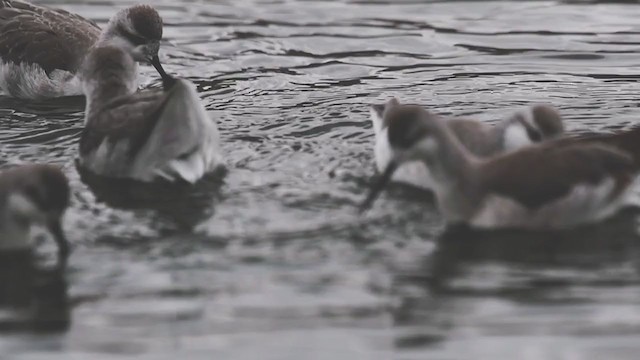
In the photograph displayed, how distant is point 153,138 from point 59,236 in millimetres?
1720

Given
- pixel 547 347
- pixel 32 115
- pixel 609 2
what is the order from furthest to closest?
pixel 609 2 → pixel 32 115 → pixel 547 347

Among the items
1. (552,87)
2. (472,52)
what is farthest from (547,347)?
(472,52)

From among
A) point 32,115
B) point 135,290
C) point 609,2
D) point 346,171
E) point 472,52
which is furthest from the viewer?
point 609,2

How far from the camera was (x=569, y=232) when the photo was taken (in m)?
11.3

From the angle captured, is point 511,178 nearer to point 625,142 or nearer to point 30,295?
point 625,142

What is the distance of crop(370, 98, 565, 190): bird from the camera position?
12.3 metres

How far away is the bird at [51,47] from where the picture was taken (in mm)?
15812

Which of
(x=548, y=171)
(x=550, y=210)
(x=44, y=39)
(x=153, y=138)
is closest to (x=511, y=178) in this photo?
(x=548, y=171)

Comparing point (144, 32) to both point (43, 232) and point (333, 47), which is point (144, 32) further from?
point (43, 232)

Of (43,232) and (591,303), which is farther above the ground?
(591,303)

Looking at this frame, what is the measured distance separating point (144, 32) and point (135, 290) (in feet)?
19.6

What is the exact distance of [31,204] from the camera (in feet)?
35.8

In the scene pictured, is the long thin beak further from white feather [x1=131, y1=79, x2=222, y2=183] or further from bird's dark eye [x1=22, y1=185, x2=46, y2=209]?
white feather [x1=131, y1=79, x2=222, y2=183]

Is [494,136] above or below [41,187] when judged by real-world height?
above
